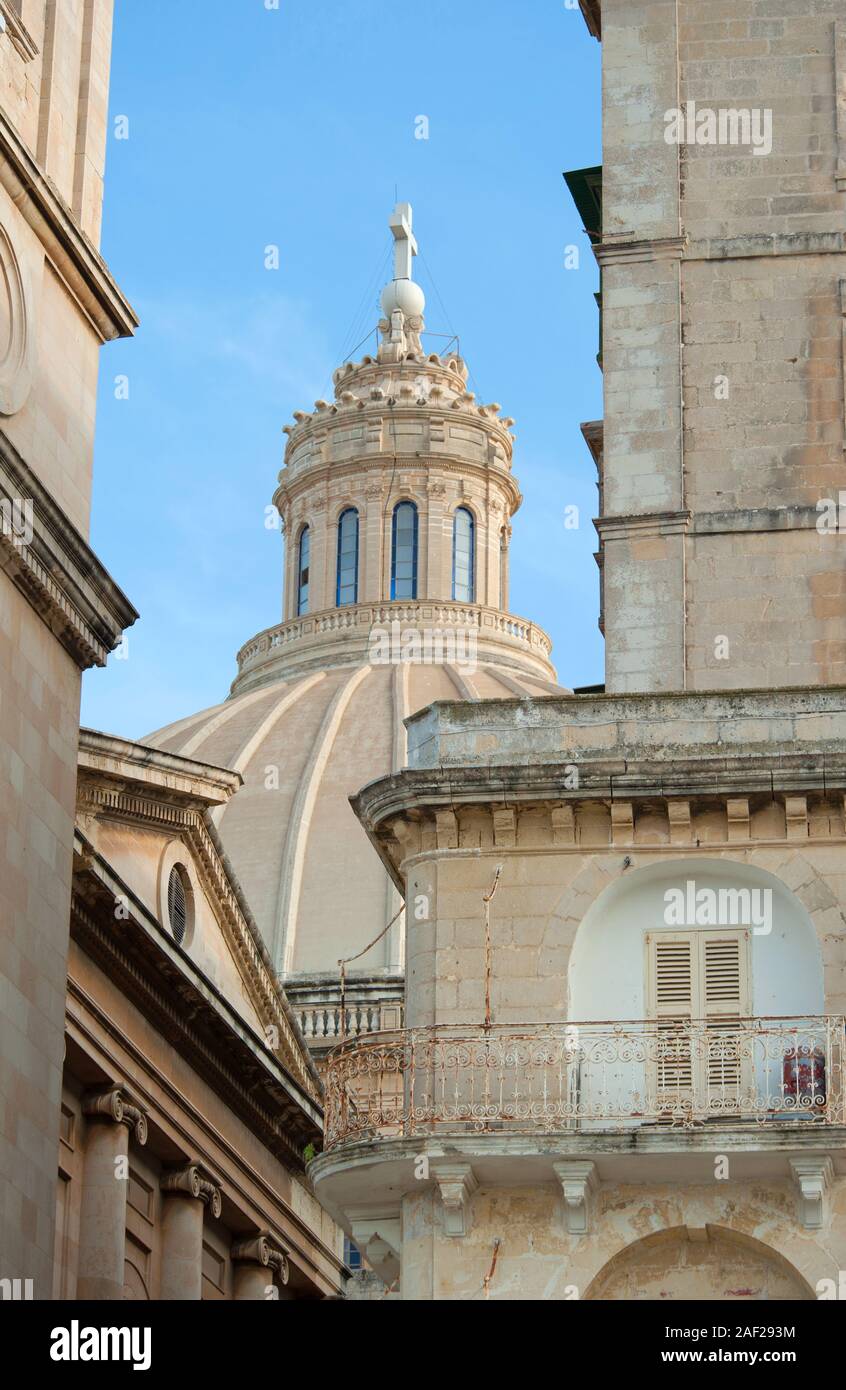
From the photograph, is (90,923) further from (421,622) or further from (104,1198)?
(421,622)

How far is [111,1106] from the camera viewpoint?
37062 millimetres

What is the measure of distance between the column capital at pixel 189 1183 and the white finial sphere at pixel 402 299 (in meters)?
44.5

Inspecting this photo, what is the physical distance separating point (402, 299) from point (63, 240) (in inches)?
2053

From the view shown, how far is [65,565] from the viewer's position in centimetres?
3009

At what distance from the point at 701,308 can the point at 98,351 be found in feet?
21.3

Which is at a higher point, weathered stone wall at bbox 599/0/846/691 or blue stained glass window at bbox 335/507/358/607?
blue stained glass window at bbox 335/507/358/607

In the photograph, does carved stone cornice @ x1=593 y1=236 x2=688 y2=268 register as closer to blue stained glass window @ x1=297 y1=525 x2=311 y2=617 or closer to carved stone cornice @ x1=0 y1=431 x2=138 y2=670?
carved stone cornice @ x1=0 y1=431 x2=138 y2=670

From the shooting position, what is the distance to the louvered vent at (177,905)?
42406 mm

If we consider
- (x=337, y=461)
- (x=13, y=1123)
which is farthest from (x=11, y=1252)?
(x=337, y=461)

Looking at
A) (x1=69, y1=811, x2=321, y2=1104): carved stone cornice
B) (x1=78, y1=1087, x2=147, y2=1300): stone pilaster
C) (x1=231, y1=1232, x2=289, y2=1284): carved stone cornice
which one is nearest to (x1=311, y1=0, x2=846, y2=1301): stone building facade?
(x1=69, y1=811, x2=321, y2=1104): carved stone cornice

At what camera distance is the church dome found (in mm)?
70125

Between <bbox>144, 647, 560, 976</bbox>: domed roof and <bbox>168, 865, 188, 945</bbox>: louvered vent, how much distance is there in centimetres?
2001

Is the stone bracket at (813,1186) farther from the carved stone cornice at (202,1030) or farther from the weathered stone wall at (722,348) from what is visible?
the carved stone cornice at (202,1030)
